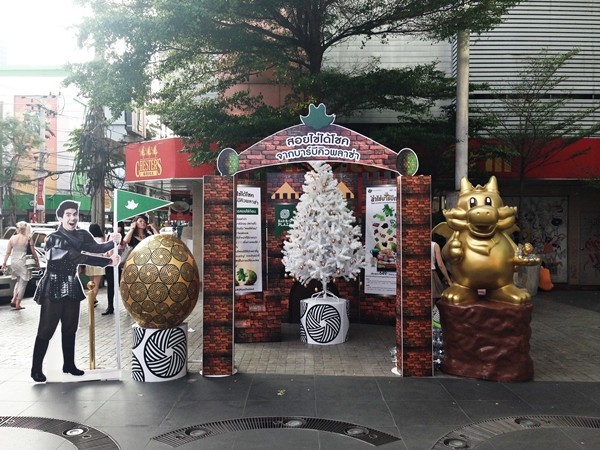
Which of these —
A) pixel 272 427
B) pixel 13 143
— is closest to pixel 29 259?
pixel 272 427

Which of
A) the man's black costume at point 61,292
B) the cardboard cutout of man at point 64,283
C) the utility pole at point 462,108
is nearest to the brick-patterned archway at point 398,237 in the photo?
the cardboard cutout of man at point 64,283

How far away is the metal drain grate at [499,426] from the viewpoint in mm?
4781

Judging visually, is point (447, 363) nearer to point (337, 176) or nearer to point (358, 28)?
point (337, 176)

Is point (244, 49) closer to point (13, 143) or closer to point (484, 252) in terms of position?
point (484, 252)

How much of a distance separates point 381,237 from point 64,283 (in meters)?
5.49

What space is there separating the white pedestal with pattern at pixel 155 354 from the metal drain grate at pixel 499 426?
130 inches

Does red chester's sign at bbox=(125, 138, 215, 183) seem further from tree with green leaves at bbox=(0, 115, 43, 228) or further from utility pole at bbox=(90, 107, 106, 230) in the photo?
tree with green leaves at bbox=(0, 115, 43, 228)

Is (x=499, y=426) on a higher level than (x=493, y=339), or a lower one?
lower

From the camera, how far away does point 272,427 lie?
5125 mm

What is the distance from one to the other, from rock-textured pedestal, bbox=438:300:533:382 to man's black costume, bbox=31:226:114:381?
4513 mm

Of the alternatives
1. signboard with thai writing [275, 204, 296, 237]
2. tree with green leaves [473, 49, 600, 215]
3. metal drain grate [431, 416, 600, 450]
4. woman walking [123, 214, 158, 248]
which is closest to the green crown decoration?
signboard with thai writing [275, 204, 296, 237]

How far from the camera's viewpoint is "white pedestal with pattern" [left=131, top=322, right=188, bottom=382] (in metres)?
6.53

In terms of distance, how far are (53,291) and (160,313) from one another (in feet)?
4.10

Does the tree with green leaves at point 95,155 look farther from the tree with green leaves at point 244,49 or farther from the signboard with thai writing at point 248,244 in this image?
the signboard with thai writing at point 248,244
